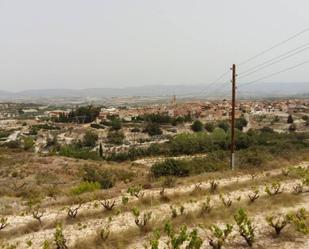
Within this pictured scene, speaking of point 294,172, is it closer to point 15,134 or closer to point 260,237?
point 260,237

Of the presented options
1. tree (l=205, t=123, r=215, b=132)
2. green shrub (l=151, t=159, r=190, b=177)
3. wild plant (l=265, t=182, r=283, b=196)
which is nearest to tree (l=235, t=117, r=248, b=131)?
tree (l=205, t=123, r=215, b=132)

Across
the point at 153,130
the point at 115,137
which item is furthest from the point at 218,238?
the point at 153,130

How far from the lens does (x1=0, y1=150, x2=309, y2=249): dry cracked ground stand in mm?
10047

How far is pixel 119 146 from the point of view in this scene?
63844mm

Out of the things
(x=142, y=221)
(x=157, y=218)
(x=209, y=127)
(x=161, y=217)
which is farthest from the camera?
(x=209, y=127)

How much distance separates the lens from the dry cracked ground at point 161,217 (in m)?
10.0

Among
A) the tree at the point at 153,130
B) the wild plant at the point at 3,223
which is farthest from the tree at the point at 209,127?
the wild plant at the point at 3,223

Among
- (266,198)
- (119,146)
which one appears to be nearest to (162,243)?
(266,198)

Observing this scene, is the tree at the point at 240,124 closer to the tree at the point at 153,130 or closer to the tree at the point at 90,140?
the tree at the point at 153,130

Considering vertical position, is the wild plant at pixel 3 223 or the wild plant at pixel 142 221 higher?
the wild plant at pixel 142 221

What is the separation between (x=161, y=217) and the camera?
12031mm

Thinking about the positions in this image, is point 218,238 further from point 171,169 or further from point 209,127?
point 209,127

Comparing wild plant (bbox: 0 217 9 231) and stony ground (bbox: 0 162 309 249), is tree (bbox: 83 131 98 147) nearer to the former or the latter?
stony ground (bbox: 0 162 309 249)

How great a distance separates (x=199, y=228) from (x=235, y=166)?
12492 millimetres
